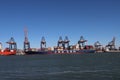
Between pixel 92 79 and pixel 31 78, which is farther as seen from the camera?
pixel 31 78

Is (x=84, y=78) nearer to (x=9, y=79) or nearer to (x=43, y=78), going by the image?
(x=43, y=78)

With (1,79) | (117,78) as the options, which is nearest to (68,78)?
(117,78)

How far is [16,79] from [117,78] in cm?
1953

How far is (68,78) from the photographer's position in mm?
57656

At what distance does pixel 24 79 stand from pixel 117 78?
17958 mm

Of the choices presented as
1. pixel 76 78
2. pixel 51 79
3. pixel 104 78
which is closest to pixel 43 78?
pixel 51 79

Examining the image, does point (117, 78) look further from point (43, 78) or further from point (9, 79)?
point (9, 79)

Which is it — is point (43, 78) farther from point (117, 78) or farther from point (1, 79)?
point (117, 78)

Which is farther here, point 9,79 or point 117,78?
point 9,79

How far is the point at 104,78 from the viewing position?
55750 mm

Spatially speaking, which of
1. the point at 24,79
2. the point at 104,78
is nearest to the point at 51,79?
the point at 24,79

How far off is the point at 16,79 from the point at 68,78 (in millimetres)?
10256

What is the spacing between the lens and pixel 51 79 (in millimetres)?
57375

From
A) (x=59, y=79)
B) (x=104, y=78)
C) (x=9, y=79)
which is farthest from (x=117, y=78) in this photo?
(x=9, y=79)
